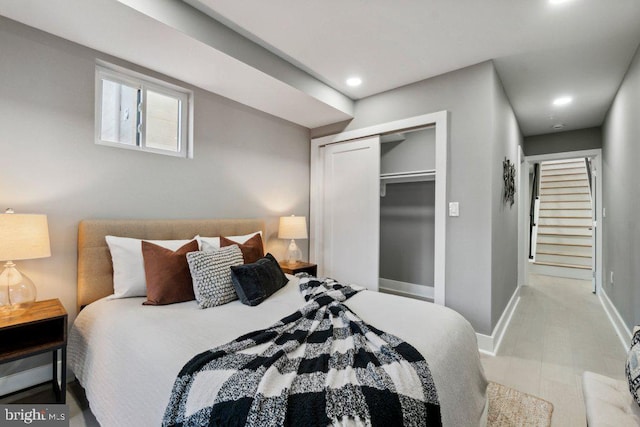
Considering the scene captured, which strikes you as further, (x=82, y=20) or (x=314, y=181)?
(x=314, y=181)

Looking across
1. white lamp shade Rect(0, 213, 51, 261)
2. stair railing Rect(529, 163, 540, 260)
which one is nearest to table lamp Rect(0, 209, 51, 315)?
white lamp shade Rect(0, 213, 51, 261)

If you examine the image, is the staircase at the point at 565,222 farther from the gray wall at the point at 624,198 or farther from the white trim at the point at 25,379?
the white trim at the point at 25,379

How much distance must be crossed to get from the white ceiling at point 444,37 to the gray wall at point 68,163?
1034mm

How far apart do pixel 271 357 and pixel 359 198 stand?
2.63 m

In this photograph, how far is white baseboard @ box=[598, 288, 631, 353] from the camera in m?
2.78

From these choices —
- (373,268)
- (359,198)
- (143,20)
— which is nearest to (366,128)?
(359,198)

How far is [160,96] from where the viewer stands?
267 cm

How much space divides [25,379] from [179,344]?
1503 millimetres

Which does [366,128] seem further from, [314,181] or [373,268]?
[373,268]

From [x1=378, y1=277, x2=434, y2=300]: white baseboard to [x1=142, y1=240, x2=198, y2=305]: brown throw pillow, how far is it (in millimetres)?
3099

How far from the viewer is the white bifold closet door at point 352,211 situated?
3471 millimetres

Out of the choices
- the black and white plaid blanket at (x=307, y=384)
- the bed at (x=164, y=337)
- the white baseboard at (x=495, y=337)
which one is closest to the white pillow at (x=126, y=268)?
the bed at (x=164, y=337)

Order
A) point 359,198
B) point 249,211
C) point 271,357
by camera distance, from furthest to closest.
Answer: point 359,198 < point 249,211 < point 271,357

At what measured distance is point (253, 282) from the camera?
2049 millimetres
